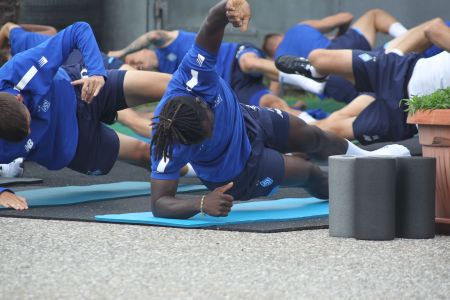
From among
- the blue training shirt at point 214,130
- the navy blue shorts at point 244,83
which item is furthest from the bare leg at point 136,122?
the blue training shirt at point 214,130

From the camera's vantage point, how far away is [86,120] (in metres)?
6.54

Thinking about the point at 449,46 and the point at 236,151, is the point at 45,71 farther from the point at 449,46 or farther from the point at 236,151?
the point at 449,46

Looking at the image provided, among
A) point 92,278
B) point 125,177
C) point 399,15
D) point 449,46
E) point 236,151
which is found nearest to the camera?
point 92,278

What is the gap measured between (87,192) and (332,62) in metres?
1.86

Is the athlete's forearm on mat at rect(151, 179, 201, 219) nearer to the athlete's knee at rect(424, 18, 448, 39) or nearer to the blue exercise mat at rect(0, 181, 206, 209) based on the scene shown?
the blue exercise mat at rect(0, 181, 206, 209)

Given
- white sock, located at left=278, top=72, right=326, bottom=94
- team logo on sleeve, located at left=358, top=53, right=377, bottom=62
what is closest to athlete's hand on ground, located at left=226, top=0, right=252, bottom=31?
team logo on sleeve, located at left=358, top=53, right=377, bottom=62

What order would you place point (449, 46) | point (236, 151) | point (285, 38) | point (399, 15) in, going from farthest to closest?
point (399, 15)
point (285, 38)
point (449, 46)
point (236, 151)

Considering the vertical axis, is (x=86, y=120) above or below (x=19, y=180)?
above

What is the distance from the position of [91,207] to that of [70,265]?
1.83 metres

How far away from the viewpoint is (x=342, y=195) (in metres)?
5.08

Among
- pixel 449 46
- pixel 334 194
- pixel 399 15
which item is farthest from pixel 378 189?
pixel 399 15

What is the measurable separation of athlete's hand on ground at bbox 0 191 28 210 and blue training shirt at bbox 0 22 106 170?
224mm

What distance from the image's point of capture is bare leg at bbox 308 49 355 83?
7125 millimetres

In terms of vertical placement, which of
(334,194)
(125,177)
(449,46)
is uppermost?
(449,46)
